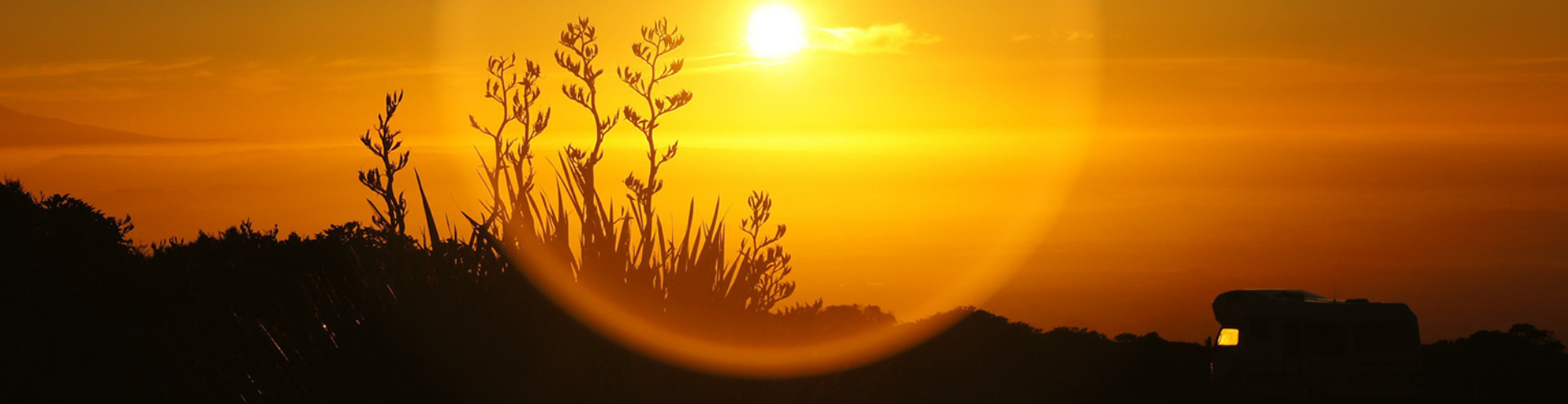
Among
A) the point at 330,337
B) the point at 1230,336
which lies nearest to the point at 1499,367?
the point at 1230,336

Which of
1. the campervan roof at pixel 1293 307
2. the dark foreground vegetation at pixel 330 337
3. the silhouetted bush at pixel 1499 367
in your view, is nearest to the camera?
the dark foreground vegetation at pixel 330 337

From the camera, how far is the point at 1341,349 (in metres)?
24.2

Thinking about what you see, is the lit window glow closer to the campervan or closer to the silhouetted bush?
the campervan

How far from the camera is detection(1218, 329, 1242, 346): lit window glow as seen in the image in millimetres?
26430

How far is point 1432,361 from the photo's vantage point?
26656mm

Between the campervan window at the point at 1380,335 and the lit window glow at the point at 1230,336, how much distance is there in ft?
8.33

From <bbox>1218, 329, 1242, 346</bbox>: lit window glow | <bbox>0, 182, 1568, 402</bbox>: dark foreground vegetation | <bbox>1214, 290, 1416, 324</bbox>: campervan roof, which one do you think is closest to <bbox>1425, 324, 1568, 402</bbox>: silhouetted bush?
<bbox>0, 182, 1568, 402</bbox>: dark foreground vegetation

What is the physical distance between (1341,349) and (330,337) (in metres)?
21.8

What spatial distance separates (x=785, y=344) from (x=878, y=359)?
1.63ft

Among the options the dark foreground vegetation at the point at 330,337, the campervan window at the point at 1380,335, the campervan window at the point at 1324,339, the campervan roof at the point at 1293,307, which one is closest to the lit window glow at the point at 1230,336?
the campervan roof at the point at 1293,307

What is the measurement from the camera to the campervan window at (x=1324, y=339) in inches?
954

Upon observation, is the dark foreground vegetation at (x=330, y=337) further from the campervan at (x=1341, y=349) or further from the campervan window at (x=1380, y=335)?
the campervan window at (x=1380, y=335)

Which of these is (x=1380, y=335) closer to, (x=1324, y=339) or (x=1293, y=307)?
(x=1324, y=339)

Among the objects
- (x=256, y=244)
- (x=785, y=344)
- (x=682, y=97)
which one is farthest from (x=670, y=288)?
(x=256, y=244)
